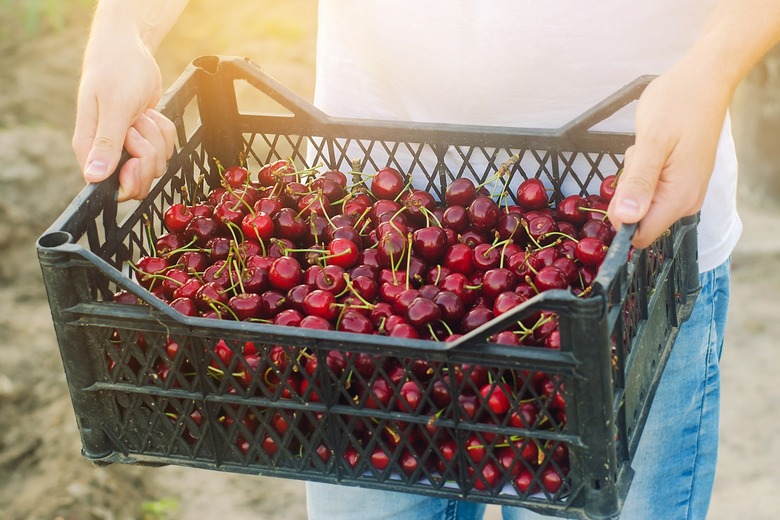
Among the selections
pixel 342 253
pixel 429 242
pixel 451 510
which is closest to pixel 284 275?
pixel 342 253

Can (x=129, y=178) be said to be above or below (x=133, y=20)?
below

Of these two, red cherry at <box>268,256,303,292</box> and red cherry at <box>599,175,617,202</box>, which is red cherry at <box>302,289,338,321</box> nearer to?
red cherry at <box>268,256,303,292</box>

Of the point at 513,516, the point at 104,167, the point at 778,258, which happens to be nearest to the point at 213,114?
the point at 104,167

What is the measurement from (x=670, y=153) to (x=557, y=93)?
0.41m

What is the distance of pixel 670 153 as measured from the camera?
1168mm

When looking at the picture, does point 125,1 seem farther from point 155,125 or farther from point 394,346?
point 394,346

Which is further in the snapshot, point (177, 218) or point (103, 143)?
point (177, 218)

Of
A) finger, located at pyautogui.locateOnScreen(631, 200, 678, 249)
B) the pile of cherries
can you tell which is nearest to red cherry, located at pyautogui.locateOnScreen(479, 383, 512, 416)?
the pile of cherries

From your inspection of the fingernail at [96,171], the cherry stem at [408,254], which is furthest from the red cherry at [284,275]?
the fingernail at [96,171]

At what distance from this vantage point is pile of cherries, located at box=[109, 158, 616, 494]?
3.76ft

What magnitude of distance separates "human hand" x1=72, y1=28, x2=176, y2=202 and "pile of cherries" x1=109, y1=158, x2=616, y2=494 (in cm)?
11

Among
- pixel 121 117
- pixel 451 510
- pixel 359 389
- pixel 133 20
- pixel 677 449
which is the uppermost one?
pixel 133 20

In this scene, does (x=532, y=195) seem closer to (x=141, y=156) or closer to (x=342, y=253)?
(x=342, y=253)

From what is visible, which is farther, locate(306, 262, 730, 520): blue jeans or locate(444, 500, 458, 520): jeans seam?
locate(444, 500, 458, 520): jeans seam
